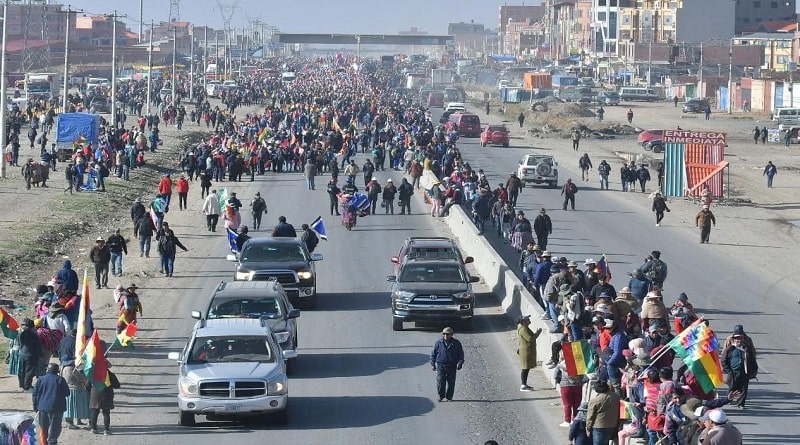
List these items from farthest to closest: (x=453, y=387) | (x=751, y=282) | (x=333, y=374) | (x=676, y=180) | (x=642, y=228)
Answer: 1. (x=676, y=180)
2. (x=642, y=228)
3. (x=751, y=282)
4. (x=333, y=374)
5. (x=453, y=387)

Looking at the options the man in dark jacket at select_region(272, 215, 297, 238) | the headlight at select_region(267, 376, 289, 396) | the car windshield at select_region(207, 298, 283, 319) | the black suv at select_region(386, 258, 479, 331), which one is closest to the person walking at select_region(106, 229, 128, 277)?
the man in dark jacket at select_region(272, 215, 297, 238)

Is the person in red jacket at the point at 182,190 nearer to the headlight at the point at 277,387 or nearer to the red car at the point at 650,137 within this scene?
the headlight at the point at 277,387

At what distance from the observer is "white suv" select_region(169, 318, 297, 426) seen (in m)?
18.6

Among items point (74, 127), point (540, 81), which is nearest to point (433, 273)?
point (74, 127)

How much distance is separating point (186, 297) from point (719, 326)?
10.8 meters

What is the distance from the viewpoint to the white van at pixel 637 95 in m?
137

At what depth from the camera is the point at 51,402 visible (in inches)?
691

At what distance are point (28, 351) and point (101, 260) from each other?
408 inches

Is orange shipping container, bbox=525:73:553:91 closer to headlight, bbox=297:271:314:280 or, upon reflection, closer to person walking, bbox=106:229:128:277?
person walking, bbox=106:229:128:277

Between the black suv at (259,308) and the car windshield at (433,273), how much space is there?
13.5ft

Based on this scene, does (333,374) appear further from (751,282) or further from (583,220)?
(583,220)

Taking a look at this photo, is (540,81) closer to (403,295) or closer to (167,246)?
(167,246)

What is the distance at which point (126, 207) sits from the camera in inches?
2016

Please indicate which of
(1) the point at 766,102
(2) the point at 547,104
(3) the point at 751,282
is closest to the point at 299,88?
(2) the point at 547,104
